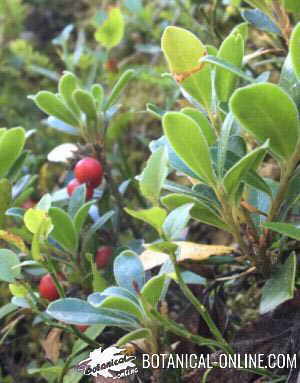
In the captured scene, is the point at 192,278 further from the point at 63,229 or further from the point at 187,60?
the point at 187,60

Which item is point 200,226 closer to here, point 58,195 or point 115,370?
point 58,195

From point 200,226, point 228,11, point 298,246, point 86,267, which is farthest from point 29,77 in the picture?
point 298,246

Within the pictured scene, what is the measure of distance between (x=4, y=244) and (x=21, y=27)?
4.32ft

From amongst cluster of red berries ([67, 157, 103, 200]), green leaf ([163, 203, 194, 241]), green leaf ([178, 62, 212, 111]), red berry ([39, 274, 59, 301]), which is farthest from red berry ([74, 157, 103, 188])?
green leaf ([163, 203, 194, 241])

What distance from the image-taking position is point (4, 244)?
120cm

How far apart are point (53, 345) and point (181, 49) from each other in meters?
0.66

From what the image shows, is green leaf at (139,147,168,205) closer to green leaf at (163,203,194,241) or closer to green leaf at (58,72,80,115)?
green leaf at (163,203,194,241)

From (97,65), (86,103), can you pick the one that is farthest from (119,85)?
(97,65)

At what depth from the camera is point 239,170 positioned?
0.77 meters

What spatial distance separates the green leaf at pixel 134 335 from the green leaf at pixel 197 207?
0.62 feet

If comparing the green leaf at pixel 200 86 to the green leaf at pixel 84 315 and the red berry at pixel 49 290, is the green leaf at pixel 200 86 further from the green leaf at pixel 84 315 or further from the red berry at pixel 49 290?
the red berry at pixel 49 290

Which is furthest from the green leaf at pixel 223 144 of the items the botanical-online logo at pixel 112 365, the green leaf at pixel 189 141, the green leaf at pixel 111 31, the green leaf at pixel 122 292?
the green leaf at pixel 111 31

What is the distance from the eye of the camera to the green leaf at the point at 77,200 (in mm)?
1086

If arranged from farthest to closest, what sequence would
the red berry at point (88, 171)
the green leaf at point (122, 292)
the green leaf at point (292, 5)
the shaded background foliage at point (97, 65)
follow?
the shaded background foliage at point (97, 65) → the red berry at point (88, 171) → the green leaf at point (292, 5) → the green leaf at point (122, 292)
